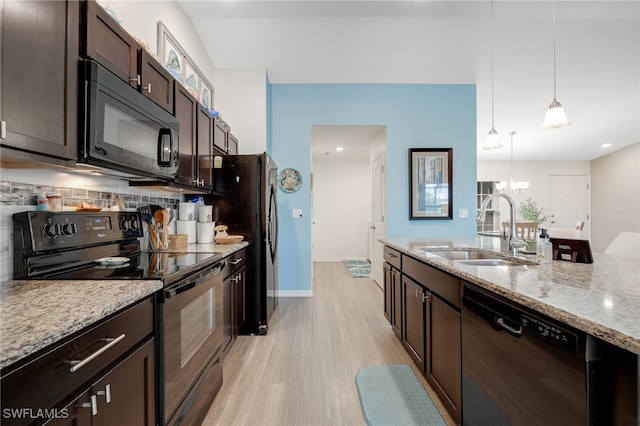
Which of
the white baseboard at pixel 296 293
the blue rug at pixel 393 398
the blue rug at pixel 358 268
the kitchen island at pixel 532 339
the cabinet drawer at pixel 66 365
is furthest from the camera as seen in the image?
the blue rug at pixel 358 268

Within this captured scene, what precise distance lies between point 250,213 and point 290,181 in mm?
1309

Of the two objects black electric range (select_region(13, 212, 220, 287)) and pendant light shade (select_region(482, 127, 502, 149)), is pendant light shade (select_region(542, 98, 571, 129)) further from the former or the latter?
black electric range (select_region(13, 212, 220, 287))

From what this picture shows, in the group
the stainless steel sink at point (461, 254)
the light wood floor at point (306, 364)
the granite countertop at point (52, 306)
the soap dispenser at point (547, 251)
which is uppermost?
the soap dispenser at point (547, 251)

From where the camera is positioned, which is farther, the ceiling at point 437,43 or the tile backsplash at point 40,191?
the ceiling at point 437,43

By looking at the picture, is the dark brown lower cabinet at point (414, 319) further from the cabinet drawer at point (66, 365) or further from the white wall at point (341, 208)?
the white wall at point (341, 208)

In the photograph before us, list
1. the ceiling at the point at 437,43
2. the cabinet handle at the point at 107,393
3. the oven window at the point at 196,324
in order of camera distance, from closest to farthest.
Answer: the cabinet handle at the point at 107,393 < the oven window at the point at 196,324 < the ceiling at the point at 437,43

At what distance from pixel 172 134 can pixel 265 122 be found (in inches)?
77.6

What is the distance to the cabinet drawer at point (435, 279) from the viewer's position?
1391mm

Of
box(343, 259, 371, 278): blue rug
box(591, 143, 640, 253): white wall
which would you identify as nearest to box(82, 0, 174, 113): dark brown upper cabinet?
box(343, 259, 371, 278): blue rug

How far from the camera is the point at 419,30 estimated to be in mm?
3066

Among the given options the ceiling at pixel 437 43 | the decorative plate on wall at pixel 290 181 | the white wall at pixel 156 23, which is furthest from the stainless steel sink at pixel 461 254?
the white wall at pixel 156 23

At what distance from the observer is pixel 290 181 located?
12.7 ft

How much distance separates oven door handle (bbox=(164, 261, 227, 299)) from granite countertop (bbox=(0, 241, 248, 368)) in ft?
0.27

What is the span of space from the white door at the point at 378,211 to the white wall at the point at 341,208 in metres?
2.21
